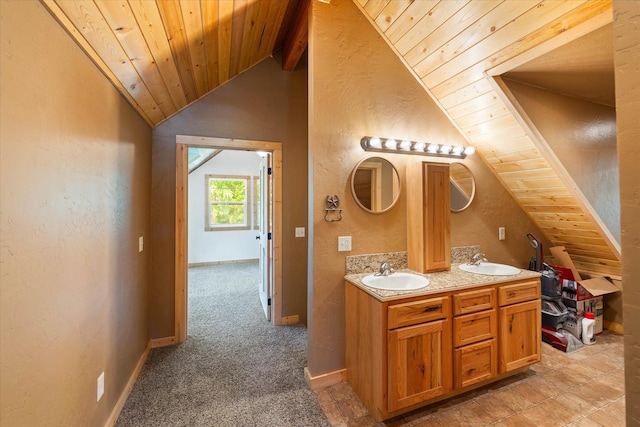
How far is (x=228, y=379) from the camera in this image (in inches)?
81.7

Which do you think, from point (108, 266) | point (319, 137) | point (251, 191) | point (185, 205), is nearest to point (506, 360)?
point (319, 137)

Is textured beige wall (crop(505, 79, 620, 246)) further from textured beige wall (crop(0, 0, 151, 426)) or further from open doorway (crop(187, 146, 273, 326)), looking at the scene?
open doorway (crop(187, 146, 273, 326))

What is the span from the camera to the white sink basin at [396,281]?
77.3 inches

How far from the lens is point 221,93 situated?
273cm

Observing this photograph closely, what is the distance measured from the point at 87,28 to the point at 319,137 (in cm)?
137

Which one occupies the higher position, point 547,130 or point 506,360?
point 547,130

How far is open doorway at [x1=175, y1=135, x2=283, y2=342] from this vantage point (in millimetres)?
2590

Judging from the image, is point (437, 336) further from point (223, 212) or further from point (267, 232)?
point (223, 212)

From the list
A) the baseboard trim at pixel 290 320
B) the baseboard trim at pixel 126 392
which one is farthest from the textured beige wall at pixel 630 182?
the baseboard trim at pixel 290 320

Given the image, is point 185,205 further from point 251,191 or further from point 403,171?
point 251,191

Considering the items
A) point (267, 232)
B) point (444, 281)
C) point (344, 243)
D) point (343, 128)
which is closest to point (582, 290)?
point (444, 281)

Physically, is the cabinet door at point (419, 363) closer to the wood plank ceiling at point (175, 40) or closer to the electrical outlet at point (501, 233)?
the electrical outlet at point (501, 233)

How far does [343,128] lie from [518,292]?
1.91 metres

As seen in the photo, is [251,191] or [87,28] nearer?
[87,28]
